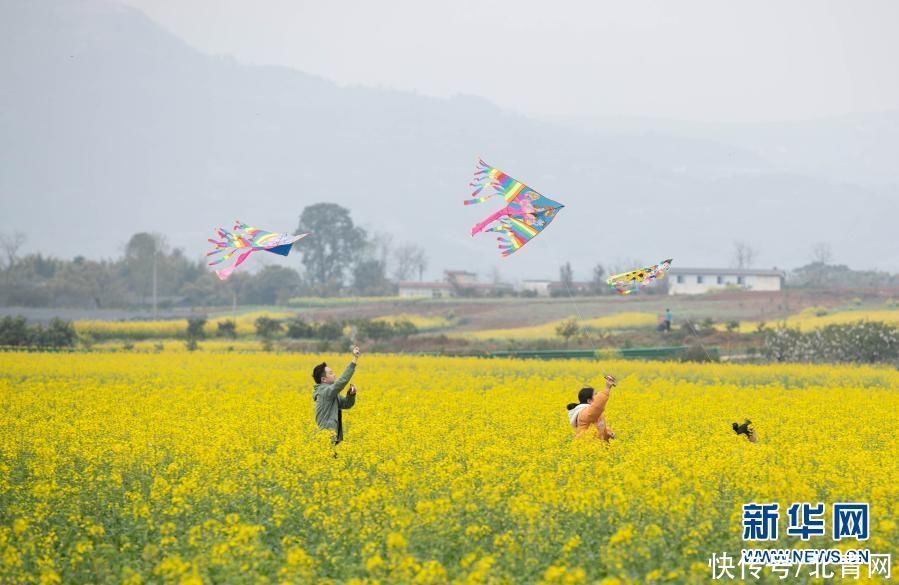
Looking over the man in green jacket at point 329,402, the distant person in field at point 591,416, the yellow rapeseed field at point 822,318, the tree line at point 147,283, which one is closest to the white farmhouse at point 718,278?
the tree line at point 147,283

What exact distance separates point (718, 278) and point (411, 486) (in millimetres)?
112186

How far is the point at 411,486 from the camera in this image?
11.2 metres

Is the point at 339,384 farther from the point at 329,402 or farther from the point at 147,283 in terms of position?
the point at 147,283

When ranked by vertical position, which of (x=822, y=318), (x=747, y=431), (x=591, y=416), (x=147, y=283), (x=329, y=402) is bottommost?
(x=747, y=431)

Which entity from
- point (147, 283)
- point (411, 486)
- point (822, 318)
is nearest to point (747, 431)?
point (411, 486)

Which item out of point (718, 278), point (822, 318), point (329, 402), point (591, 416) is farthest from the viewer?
point (718, 278)

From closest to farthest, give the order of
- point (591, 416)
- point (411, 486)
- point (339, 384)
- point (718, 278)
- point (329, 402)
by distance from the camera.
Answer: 1. point (411, 486)
2. point (591, 416)
3. point (339, 384)
4. point (329, 402)
5. point (718, 278)

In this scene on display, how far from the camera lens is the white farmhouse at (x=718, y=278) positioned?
114 meters

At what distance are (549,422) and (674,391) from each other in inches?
261

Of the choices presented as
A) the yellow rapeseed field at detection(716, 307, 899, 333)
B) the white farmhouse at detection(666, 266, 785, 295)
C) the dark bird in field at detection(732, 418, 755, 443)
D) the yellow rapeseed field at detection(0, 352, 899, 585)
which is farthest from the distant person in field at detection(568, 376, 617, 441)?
the white farmhouse at detection(666, 266, 785, 295)

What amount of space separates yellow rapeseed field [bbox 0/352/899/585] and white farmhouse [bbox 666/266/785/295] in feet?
314

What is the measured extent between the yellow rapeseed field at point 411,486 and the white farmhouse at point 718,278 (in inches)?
3764

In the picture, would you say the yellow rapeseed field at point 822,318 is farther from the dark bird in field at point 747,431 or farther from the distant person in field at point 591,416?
the distant person in field at point 591,416

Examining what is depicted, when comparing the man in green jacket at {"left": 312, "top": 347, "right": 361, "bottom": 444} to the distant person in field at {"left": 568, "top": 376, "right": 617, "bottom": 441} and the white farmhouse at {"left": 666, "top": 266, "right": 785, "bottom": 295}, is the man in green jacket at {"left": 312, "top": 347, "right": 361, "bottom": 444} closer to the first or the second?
the distant person in field at {"left": 568, "top": 376, "right": 617, "bottom": 441}
